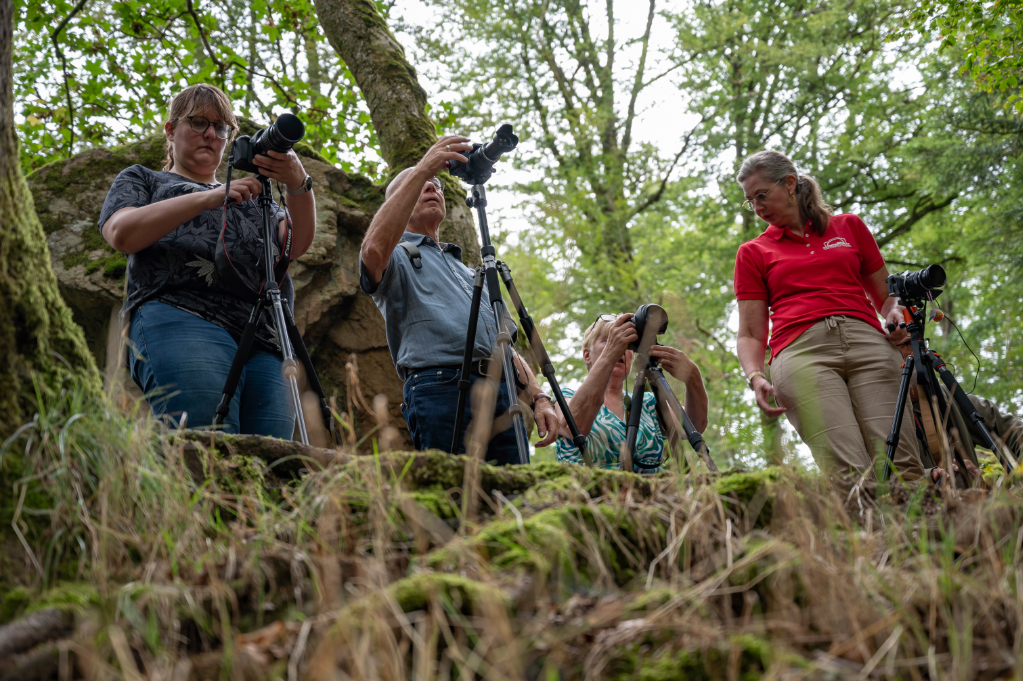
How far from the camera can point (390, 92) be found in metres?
5.19

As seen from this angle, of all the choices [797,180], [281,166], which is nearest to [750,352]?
[797,180]

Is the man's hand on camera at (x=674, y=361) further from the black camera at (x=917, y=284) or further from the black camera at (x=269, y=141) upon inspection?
the black camera at (x=269, y=141)

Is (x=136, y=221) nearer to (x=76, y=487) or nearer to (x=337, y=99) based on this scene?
(x=76, y=487)

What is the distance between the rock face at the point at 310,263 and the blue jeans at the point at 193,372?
202cm

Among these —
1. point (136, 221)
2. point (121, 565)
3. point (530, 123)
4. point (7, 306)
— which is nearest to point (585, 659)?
point (121, 565)

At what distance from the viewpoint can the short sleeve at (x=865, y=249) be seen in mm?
3496

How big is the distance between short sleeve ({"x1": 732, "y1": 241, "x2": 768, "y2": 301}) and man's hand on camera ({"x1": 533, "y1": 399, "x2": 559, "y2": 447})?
1.12 metres

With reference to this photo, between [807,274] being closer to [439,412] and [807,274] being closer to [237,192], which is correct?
[439,412]

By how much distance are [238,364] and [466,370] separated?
0.77m

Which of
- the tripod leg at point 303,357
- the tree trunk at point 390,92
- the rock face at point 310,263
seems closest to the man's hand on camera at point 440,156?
the tripod leg at point 303,357

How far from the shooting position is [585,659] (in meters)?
1.14

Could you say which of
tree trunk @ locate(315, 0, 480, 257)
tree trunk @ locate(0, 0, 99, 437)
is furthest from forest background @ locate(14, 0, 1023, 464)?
tree trunk @ locate(0, 0, 99, 437)

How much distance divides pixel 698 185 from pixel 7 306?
1108 cm

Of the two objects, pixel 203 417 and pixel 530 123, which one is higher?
pixel 530 123
